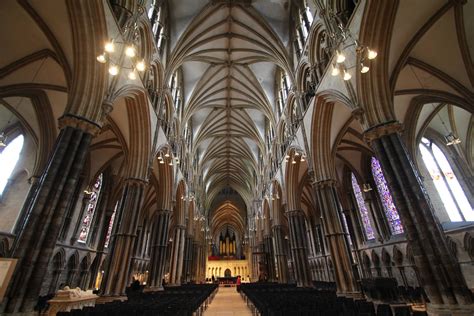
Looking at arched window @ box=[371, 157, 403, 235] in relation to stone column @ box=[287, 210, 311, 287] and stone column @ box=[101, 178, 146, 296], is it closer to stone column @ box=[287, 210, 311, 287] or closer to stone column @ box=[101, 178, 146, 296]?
stone column @ box=[287, 210, 311, 287]

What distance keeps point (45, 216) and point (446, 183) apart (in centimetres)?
1882

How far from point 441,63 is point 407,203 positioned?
7.00 m

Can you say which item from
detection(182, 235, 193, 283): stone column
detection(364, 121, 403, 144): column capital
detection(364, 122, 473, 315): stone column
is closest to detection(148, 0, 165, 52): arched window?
detection(364, 121, 403, 144): column capital

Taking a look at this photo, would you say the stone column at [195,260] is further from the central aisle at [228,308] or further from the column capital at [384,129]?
the column capital at [384,129]

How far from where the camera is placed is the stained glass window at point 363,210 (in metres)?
17.2

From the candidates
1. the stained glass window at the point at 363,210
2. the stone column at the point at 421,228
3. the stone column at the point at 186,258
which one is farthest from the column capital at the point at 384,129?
the stone column at the point at 186,258

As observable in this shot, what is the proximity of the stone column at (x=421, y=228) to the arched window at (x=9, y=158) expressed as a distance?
1778 cm

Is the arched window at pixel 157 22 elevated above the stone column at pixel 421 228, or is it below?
above

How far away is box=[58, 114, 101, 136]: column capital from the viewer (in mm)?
6648

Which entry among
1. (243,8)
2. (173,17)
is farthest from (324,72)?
(173,17)

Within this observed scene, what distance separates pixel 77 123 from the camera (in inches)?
265

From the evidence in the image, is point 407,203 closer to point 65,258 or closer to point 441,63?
point 441,63

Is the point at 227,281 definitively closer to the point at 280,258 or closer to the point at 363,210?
the point at 280,258

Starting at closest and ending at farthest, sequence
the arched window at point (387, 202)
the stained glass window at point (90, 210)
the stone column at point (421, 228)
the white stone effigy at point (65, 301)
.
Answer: the stone column at point (421, 228) < the white stone effigy at point (65, 301) < the arched window at point (387, 202) < the stained glass window at point (90, 210)
